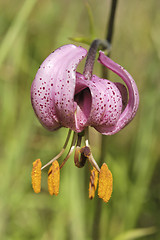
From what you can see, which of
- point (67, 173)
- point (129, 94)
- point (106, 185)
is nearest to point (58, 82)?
point (129, 94)

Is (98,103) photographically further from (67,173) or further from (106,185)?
(67,173)

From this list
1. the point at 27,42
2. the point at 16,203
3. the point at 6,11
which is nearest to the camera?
the point at 16,203

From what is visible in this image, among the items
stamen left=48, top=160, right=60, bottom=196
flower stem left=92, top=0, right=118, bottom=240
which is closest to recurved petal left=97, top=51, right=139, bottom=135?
stamen left=48, top=160, right=60, bottom=196

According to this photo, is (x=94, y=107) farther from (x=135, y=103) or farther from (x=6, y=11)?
(x=6, y=11)

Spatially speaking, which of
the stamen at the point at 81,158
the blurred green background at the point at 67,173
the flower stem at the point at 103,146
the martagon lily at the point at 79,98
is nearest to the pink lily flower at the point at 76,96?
the martagon lily at the point at 79,98

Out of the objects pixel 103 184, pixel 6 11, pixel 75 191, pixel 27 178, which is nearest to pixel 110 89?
pixel 103 184

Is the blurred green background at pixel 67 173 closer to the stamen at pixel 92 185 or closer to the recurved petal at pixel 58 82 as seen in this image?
the stamen at pixel 92 185
